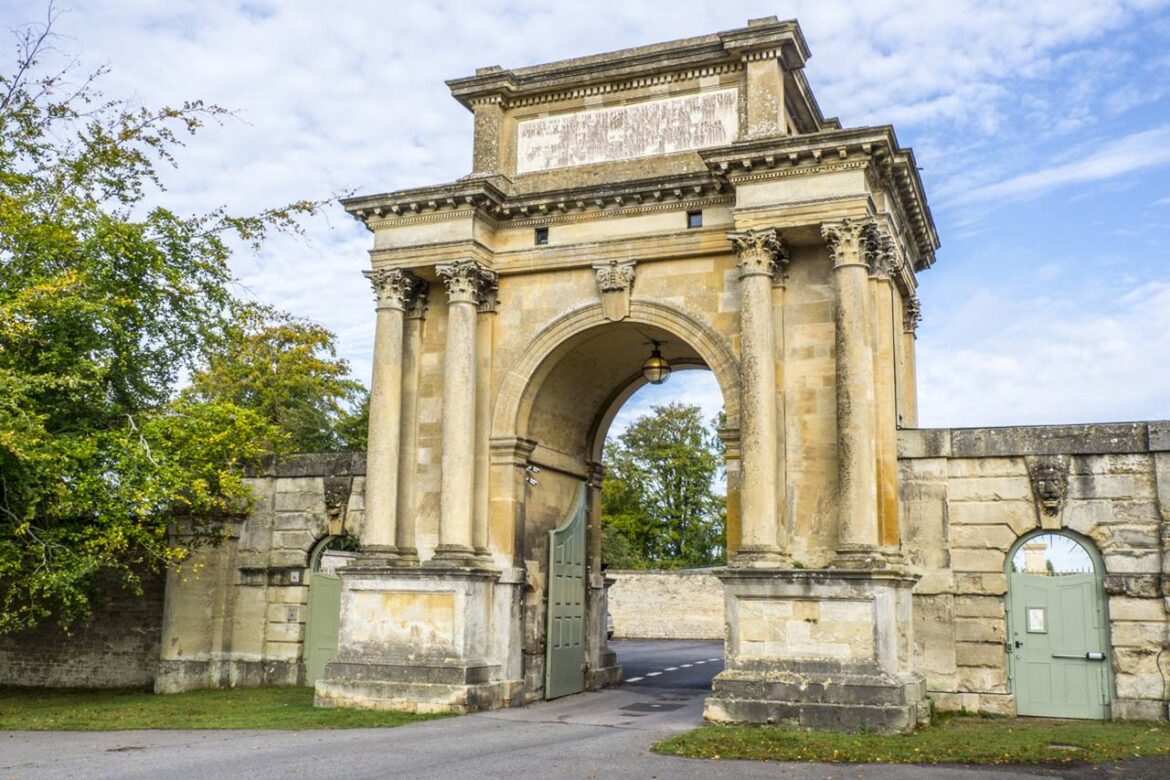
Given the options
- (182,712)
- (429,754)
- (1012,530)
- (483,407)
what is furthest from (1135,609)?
(182,712)

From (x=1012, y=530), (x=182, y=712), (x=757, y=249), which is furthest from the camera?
(x=182, y=712)

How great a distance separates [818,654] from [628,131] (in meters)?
7.67

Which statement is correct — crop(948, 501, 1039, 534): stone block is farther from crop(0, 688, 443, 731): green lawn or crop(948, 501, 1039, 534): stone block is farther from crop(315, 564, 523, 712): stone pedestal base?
crop(0, 688, 443, 731): green lawn

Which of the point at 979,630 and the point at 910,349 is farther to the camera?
the point at 910,349

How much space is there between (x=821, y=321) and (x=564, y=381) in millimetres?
4236

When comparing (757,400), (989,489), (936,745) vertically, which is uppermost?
(757,400)

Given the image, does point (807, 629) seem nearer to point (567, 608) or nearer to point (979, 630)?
point (979, 630)

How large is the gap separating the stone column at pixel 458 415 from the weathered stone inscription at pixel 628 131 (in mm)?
2139

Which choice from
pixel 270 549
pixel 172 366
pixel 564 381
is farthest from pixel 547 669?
pixel 172 366

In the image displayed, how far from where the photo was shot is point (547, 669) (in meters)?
15.3

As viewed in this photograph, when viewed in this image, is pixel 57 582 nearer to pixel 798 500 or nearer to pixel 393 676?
pixel 393 676

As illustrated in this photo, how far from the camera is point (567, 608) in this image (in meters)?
16.1

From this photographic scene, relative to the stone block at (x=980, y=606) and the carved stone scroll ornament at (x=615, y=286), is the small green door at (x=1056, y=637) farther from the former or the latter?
the carved stone scroll ornament at (x=615, y=286)

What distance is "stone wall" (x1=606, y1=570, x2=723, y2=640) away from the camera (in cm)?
3278
